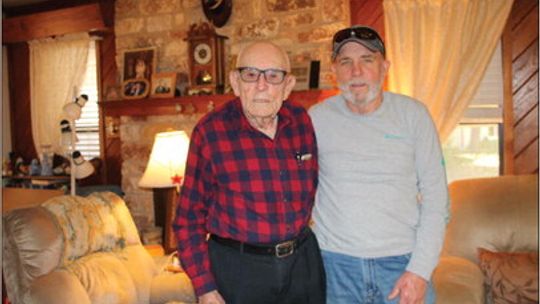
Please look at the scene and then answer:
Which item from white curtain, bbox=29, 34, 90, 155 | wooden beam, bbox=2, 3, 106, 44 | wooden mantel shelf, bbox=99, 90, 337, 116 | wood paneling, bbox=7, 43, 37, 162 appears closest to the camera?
wooden mantel shelf, bbox=99, 90, 337, 116

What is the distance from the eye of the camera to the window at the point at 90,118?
14.9ft

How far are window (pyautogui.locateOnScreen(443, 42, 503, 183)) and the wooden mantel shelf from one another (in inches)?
40.2

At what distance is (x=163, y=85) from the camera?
380 cm

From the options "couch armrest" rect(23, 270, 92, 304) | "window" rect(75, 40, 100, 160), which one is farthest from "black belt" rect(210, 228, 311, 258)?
"window" rect(75, 40, 100, 160)

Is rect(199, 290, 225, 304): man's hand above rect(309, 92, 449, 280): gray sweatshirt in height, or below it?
below

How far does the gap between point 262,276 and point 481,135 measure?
2376 millimetres

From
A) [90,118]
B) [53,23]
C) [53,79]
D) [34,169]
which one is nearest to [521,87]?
A: [90,118]

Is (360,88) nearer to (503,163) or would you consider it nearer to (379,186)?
(379,186)

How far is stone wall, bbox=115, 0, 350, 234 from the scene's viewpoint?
3.28 meters

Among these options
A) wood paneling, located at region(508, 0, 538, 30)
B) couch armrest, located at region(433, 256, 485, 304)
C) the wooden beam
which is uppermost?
the wooden beam

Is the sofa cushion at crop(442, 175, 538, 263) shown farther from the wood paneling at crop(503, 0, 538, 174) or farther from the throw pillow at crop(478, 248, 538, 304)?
the wood paneling at crop(503, 0, 538, 174)

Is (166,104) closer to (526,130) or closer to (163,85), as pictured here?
(163,85)

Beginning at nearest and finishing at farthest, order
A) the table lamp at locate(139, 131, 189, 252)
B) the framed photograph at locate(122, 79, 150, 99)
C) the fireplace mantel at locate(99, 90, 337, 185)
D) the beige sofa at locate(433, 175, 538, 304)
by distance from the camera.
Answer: the beige sofa at locate(433, 175, 538, 304), the table lamp at locate(139, 131, 189, 252), the fireplace mantel at locate(99, 90, 337, 185), the framed photograph at locate(122, 79, 150, 99)

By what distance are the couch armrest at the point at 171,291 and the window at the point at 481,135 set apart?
6.36 ft
